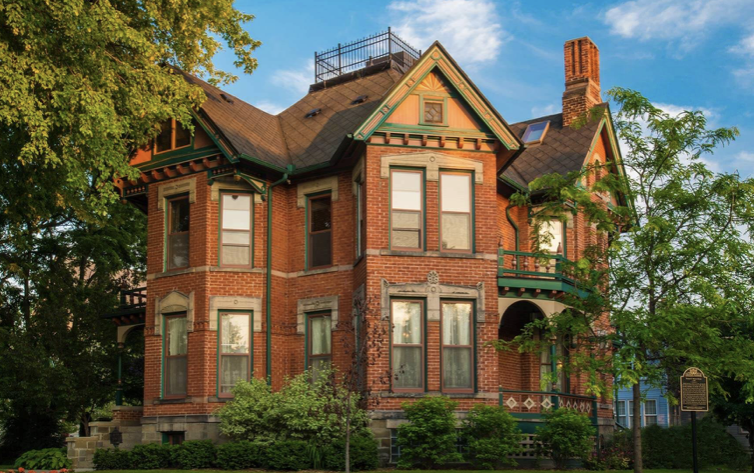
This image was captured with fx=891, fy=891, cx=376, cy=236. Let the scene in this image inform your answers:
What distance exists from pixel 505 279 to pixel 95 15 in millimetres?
11522

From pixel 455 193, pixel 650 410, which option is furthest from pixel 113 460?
pixel 650 410

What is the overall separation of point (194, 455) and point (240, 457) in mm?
1268

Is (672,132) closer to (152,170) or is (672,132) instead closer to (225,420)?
(225,420)

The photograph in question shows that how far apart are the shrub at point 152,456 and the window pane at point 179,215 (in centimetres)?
629

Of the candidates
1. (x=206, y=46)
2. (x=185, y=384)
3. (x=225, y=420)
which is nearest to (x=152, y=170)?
(x=206, y=46)

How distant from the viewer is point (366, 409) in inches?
821

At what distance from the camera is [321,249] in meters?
24.1

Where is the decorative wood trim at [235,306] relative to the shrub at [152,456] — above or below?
above

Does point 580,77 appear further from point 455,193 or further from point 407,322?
point 407,322

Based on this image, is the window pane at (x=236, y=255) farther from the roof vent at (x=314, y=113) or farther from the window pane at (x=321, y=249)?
the roof vent at (x=314, y=113)

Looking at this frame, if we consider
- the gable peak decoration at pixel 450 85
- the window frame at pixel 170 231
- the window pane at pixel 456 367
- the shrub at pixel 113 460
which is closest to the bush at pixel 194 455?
the shrub at pixel 113 460

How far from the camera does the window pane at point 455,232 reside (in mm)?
→ 22275

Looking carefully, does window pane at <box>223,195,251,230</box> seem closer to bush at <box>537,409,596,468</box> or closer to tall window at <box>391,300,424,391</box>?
tall window at <box>391,300,424,391</box>

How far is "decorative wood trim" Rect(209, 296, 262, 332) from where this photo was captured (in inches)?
916
